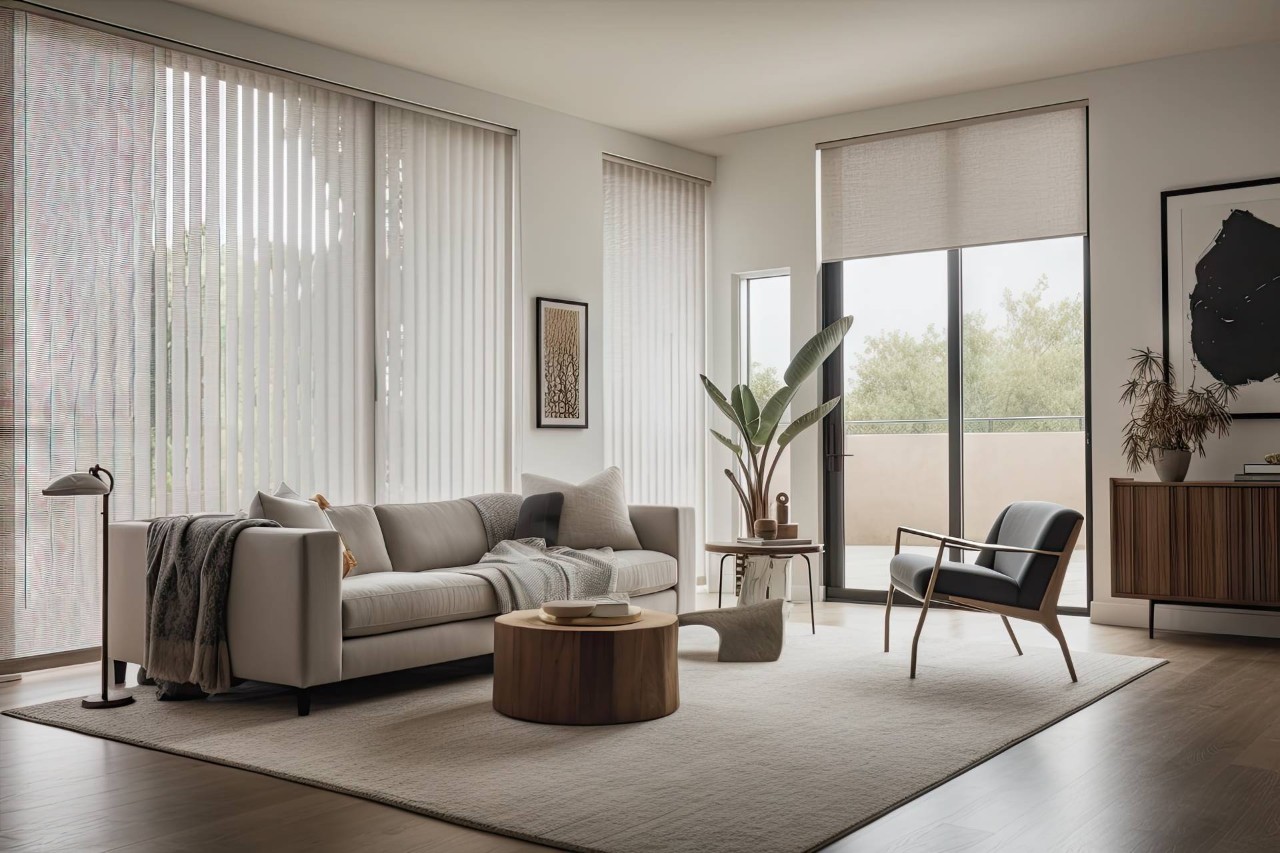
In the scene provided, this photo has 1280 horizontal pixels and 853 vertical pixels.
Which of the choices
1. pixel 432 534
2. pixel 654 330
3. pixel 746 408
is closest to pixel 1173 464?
pixel 746 408

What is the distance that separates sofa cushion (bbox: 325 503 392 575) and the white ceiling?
2303 mm

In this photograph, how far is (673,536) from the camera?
19.6 ft

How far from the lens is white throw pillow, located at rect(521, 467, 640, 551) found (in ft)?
19.0

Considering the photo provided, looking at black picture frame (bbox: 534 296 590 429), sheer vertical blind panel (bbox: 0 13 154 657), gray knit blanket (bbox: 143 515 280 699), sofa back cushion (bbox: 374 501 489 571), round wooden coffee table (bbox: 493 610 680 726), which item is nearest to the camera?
round wooden coffee table (bbox: 493 610 680 726)

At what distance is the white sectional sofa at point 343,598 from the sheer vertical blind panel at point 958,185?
302 centimetres

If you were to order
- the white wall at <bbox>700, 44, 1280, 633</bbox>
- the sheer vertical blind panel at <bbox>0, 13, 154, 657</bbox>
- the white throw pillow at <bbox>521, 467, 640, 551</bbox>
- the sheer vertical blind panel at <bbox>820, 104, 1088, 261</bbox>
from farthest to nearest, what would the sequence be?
the sheer vertical blind panel at <bbox>820, 104, 1088, 261</bbox>
the white wall at <bbox>700, 44, 1280, 633</bbox>
the white throw pillow at <bbox>521, 467, 640, 551</bbox>
the sheer vertical blind panel at <bbox>0, 13, 154, 657</bbox>

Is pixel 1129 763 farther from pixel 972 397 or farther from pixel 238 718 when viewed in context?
pixel 972 397

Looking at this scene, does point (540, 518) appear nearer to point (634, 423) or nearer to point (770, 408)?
point (770, 408)

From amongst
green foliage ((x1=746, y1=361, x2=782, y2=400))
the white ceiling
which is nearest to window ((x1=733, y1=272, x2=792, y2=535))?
green foliage ((x1=746, y1=361, x2=782, y2=400))

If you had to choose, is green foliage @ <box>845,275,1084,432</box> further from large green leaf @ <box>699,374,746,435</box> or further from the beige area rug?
the beige area rug

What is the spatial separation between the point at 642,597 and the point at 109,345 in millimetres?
2692

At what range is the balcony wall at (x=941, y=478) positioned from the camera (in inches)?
265

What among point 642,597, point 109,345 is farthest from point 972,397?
point 109,345

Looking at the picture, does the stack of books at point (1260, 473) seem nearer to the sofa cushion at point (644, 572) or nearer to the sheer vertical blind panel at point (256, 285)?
the sofa cushion at point (644, 572)
